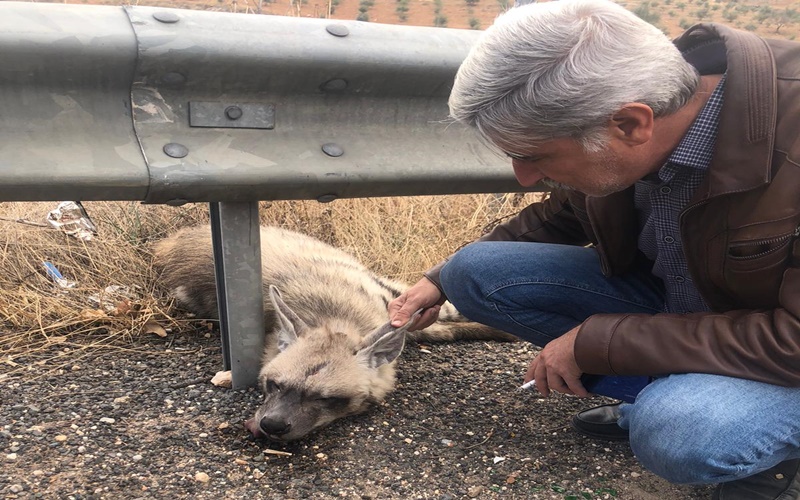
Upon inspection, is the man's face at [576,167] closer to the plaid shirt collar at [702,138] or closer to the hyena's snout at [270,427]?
the plaid shirt collar at [702,138]

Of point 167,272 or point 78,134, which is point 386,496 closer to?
point 78,134

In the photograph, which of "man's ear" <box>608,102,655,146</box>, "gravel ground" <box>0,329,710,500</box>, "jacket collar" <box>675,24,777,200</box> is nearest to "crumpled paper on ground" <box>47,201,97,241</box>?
"gravel ground" <box>0,329,710,500</box>

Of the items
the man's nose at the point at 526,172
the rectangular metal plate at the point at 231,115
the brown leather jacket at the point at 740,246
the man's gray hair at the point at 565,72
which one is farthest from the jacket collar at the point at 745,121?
the rectangular metal plate at the point at 231,115

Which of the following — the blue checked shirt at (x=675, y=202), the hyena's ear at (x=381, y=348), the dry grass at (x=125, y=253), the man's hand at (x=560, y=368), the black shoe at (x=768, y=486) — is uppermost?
the blue checked shirt at (x=675, y=202)

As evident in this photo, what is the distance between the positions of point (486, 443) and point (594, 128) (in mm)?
1497

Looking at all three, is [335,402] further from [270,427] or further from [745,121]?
[745,121]

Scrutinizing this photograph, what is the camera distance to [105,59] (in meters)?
2.60

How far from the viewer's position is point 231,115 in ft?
9.47

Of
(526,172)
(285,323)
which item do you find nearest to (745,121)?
(526,172)

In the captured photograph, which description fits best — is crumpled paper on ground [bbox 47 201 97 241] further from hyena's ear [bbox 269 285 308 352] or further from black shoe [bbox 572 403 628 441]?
black shoe [bbox 572 403 628 441]

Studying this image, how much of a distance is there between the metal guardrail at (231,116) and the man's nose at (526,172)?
78cm

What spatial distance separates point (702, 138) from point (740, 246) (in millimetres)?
353

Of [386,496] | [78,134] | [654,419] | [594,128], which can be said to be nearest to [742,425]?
[654,419]

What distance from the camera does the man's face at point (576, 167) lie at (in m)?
2.26
